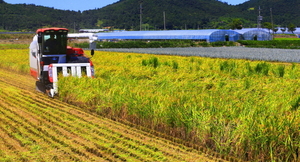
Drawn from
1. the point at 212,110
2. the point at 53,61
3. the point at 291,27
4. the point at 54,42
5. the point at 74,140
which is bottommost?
the point at 74,140

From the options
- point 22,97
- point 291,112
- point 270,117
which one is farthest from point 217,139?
point 22,97

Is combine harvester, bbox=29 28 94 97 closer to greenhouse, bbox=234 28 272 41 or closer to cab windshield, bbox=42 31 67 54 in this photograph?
cab windshield, bbox=42 31 67 54

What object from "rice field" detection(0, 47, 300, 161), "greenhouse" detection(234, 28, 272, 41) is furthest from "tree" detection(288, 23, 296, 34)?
"rice field" detection(0, 47, 300, 161)

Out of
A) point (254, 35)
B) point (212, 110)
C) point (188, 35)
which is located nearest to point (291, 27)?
point (254, 35)

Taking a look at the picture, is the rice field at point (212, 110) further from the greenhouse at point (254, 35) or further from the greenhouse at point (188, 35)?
the greenhouse at point (254, 35)

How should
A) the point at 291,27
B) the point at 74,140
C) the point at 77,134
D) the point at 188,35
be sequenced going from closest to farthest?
1. the point at 74,140
2. the point at 77,134
3. the point at 188,35
4. the point at 291,27

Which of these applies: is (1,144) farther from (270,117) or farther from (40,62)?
(40,62)

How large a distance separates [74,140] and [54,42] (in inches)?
333

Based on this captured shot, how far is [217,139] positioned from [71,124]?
4227mm

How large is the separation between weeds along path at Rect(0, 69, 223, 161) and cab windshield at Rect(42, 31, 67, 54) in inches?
164

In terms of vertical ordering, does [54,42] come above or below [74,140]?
above

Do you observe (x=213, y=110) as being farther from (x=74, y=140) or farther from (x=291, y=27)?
(x=291, y=27)

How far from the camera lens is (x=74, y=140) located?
8.98 m

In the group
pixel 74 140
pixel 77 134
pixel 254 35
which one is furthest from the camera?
pixel 254 35
